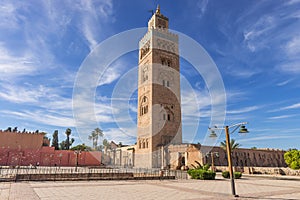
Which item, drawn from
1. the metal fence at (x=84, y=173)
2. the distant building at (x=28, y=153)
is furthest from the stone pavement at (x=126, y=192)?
the distant building at (x=28, y=153)

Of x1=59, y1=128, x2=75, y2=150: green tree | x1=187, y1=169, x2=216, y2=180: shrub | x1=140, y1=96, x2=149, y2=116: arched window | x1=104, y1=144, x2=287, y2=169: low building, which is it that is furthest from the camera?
x1=59, y1=128, x2=75, y2=150: green tree

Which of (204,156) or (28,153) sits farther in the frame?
(28,153)

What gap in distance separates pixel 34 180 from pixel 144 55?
3634 centimetres

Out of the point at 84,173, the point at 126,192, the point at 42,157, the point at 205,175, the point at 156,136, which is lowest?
the point at 205,175

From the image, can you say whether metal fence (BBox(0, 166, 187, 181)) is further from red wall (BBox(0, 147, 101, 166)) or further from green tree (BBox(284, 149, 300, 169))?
red wall (BBox(0, 147, 101, 166))

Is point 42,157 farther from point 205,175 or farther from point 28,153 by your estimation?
point 205,175

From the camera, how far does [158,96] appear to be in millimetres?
40344

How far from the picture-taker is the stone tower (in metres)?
37.7

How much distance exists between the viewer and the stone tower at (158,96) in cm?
3772

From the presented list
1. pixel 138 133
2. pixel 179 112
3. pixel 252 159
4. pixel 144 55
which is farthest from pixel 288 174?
pixel 144 55

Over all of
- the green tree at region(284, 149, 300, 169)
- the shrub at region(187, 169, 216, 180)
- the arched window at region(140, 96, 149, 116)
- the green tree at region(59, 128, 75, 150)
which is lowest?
the shrub at region(187, 169, 216, 180)

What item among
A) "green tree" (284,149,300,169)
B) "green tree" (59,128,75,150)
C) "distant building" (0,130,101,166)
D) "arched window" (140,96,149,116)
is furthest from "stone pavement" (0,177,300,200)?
"green tree" (59,128,75,150)

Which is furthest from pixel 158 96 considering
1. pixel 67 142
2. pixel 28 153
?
pixel 67 142

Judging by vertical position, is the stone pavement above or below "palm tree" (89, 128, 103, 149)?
Result: below
